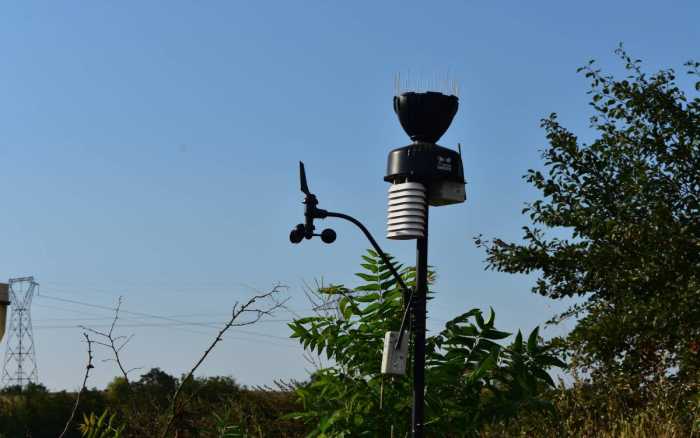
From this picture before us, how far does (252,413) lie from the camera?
13.0 m

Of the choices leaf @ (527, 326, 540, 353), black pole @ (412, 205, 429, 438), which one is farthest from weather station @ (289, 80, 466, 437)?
leaf @ (527, 326, 540, 353)

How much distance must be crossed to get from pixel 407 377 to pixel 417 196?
167 centimetres

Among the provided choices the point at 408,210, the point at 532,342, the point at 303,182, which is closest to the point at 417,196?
the point at 408,210

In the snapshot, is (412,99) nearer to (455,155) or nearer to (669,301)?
(455,155)

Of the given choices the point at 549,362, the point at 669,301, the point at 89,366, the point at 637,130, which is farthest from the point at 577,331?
the point at 89,366

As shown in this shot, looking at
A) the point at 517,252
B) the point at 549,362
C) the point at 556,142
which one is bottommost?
the point at 549,362

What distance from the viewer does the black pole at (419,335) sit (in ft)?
24.3

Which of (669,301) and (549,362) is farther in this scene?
(669,301)

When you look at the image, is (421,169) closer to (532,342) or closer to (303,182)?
(303,182)

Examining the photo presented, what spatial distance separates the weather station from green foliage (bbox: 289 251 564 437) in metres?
0.53

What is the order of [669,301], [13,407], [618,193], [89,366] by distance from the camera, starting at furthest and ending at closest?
[13,407], [618,193], [669,301], [89,366]

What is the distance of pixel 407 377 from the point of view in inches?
323

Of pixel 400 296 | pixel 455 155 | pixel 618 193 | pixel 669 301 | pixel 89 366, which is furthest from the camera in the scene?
pixel 618 193

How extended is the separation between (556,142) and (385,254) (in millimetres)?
7794
